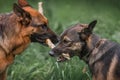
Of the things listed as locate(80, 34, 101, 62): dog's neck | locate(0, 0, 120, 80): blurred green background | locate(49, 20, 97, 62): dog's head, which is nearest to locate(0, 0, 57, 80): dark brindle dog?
locate(49, 20, 97, 62): dog's head

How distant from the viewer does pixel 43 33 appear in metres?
11.0

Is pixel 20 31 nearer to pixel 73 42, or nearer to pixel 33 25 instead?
pixel 33 25

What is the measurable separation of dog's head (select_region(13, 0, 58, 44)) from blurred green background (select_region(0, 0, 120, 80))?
3.66 feet

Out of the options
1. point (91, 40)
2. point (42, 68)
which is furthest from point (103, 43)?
point (42, 68)

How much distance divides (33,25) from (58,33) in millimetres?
3189

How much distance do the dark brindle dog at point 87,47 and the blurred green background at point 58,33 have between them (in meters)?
1.24

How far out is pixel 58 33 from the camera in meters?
14.1

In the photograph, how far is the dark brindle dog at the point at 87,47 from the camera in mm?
10523

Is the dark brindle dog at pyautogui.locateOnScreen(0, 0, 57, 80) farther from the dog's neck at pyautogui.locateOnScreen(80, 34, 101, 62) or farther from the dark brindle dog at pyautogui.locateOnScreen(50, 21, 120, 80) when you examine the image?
the dog's neck at pyautogui.locateOnScreen(80, 34, 101, 62)

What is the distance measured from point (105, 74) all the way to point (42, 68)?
2198mm

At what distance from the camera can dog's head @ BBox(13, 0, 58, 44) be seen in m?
10.9

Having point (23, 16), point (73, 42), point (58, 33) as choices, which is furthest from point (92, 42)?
point (58, 33)

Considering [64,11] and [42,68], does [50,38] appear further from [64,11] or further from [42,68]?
[64,11]

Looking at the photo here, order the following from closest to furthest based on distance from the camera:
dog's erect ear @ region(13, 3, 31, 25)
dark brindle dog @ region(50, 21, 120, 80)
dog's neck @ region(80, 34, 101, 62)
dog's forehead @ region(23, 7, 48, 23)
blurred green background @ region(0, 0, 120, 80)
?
dark brindle dog @ region(50, 21, 120, 80) < dog's neck @ region(80, 34, 101, 62) < dog's erect ear @ region(13, 3, 31, 25) < dog's forehead @ region(23, 7, 48, 23) < blurred green background @ region(0, 0, 120, 80)
